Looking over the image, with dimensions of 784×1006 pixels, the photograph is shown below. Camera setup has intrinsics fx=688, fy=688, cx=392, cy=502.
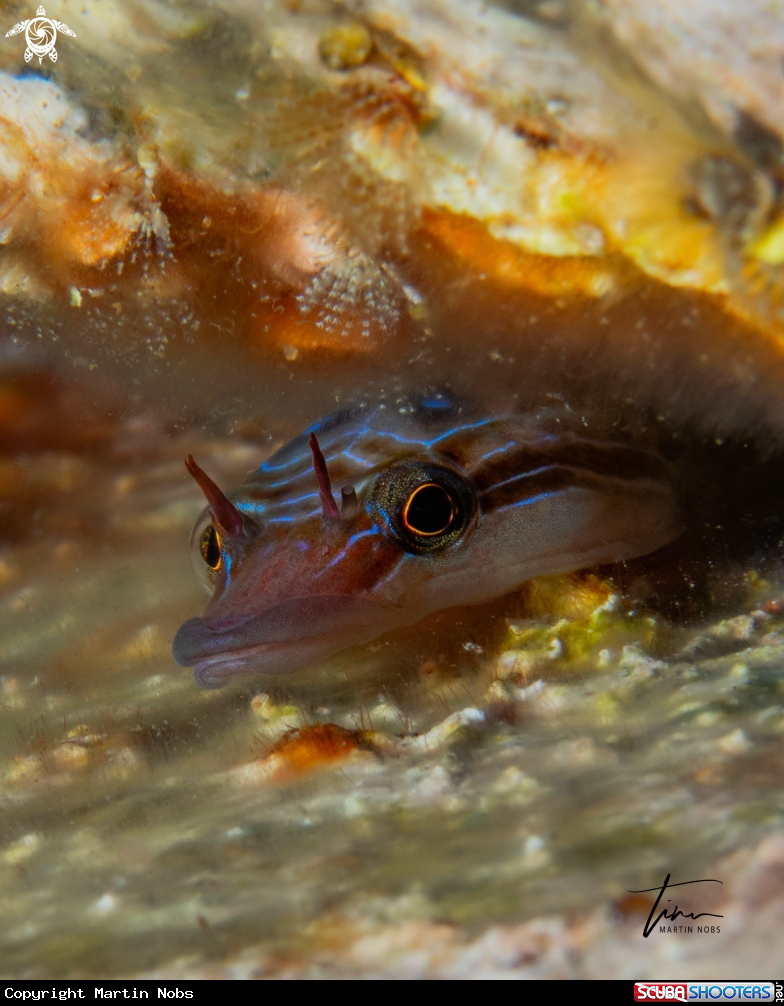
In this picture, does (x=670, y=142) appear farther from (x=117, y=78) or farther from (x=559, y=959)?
(x=559, y=959)

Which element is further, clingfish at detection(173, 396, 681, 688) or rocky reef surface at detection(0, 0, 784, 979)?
clingfish at detection(173, 396, 681, 688)

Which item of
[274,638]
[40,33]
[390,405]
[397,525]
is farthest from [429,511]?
[40,33]

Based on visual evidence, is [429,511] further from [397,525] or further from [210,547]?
[210,547]

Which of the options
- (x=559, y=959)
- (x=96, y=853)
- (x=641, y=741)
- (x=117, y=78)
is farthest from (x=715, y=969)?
(x=117, y=78)

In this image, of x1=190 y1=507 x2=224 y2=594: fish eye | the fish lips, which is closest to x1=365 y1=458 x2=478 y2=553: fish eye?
the fish lips

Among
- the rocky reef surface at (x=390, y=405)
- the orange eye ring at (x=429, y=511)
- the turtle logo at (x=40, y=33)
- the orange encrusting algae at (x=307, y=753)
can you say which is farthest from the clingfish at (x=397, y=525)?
the turtle logo at (x=40, y=33)

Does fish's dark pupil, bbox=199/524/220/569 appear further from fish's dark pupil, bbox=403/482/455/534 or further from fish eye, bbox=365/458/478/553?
fish's dark pupil, bbox=403/482/455/534
